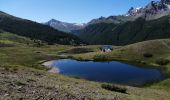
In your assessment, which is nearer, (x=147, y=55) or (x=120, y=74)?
(x=120, y=74)

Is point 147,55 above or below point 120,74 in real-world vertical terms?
above

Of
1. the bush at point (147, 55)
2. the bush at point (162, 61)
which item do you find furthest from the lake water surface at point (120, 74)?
the bush at point (147, 55)

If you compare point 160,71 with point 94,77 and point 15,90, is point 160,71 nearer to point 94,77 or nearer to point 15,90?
point 94,77

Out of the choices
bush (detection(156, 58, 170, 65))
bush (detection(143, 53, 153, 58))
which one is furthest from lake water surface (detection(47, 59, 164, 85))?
bush (detection(143, 53, 153, 58))

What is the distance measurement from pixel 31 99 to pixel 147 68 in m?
136

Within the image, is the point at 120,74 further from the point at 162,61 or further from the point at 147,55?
the point at 147,55

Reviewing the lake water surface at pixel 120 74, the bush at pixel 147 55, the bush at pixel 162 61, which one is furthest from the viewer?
the bush at pixel 147 55

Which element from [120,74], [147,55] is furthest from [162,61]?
[120,74]

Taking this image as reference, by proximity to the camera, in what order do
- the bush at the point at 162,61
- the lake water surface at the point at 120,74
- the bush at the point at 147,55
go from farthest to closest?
the bush at the point at 147,55
the bush at the point at 162,61
the lake water surface at the point at 120,74

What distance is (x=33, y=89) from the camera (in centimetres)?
3369

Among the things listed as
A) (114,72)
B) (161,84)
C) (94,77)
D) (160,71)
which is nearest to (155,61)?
(160,71)

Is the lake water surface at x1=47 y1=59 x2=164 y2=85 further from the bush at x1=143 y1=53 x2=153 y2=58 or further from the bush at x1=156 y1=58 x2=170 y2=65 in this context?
the bush at x1=143 y1=53 x2=153 y2=58

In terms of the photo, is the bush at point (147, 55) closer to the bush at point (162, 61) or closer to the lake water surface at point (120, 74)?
the bush at point (162, 61)

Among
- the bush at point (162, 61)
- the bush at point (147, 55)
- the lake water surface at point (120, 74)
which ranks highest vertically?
the bush at point (147, 55)
